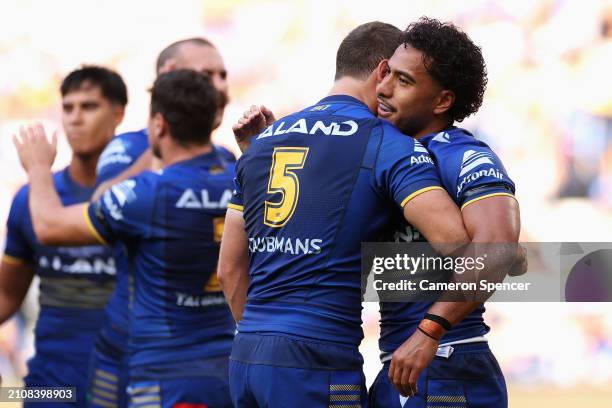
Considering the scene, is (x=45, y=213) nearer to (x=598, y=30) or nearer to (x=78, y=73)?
(x=78, y=73)

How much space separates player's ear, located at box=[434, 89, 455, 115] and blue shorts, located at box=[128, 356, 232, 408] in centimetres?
205

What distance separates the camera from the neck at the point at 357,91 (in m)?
4.12

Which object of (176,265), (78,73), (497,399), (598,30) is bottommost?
(497,399)

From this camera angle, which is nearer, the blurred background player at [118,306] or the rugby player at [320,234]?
the rugby player at [320,234]

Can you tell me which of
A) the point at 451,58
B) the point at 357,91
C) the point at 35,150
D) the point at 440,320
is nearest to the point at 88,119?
the point at 35,150

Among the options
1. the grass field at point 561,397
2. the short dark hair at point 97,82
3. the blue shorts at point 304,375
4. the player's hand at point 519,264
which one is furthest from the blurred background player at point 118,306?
the grass field at point 561,397

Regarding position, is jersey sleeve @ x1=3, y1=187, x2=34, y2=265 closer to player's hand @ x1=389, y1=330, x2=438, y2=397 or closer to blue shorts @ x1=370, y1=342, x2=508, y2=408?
blue shorts @ x1=370, y1=342, x2=508, y2=408

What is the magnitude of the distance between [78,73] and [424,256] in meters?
4.14

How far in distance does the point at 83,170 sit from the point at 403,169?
12.5 ft

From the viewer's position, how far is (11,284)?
643 cm

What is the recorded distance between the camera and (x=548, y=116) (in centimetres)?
1281

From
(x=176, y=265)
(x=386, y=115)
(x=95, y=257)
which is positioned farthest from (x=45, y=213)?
(x=386, y=115)

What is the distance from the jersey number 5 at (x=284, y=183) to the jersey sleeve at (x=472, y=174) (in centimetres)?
51

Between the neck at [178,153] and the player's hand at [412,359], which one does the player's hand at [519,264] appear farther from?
the neck at [178,153]
